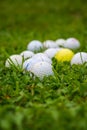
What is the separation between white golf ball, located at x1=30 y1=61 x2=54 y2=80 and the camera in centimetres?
369

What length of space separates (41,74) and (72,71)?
41 centimetres

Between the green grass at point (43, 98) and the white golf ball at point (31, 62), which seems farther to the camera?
the white golf ball at point (31, 62)

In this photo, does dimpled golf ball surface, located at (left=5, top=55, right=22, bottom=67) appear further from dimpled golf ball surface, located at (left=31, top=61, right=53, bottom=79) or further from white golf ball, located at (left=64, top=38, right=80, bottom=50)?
white golf ball, located at (left=64, top=38, right=80, bottom=50)

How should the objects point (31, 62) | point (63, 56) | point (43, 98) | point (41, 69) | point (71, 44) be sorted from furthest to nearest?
point (71, 44)
point (63, 56)
point (31, 62)
point (41, 69)
point (43, 98)

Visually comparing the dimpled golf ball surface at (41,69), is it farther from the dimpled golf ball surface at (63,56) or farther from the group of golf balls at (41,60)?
the dimpled golf ball surface at (63,56)

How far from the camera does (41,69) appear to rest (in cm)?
368

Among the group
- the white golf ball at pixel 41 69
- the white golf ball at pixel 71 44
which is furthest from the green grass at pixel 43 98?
the white golf ball at pixel 71 44

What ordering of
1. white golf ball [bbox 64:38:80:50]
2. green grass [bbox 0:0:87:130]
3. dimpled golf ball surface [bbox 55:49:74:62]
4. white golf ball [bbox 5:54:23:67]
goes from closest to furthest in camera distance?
green grass [bbox 0:0:87:130]
white golf ball [bbox 5:54:23:67]
dimpled golf ball surface [bbox 55:49:74:62]
white golf ball [bbox 64:38:80:50]

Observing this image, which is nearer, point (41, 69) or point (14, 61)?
point (41, 69)

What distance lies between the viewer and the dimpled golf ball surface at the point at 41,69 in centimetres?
369

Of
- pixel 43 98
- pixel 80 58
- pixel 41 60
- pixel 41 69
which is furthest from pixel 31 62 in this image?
pixel 43 98

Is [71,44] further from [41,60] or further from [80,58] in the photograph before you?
[41,60]

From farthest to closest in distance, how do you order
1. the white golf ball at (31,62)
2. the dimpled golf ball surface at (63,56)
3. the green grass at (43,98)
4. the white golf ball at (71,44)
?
the white golf ball at (71,44) < the dimpled golf ball surface at (63,56) < the white golf ball at (31,62) < the green grass at (43,98)

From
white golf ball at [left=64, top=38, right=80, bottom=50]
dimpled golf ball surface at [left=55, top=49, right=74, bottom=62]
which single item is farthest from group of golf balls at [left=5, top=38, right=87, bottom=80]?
white golf ball at [left=64, top=38, right=80, bottom=50]
